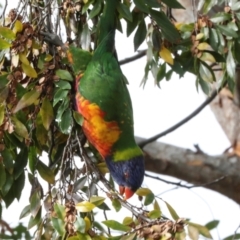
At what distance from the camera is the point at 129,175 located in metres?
1.62

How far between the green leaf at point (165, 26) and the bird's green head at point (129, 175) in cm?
33

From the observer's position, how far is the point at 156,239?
112 cm

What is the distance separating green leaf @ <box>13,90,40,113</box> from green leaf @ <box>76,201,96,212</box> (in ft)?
0.73

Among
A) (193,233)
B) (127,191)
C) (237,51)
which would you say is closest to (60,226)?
(193,233)

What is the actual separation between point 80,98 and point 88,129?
8cm

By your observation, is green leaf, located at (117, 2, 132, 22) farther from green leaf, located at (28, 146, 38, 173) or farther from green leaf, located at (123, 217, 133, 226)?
green leaf, located at (123, 217, 133, 226)

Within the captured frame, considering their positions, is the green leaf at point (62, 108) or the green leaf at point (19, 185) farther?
the green leaf at point (19, 185)

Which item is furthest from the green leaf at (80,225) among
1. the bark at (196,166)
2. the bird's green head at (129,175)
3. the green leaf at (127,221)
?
the bark at (196,166)

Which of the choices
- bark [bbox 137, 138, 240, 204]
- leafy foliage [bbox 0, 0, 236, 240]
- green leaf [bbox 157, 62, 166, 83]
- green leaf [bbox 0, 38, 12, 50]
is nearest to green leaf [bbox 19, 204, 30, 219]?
leafy foliage [bbox 0, 0, 236, 240]

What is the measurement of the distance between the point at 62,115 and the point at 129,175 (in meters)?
0.37

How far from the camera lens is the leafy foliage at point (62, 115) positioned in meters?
1.19

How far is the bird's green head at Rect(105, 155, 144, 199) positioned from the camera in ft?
5.31

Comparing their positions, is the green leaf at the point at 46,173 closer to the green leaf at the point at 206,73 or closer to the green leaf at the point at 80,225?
the green leaf at the point at 80,225

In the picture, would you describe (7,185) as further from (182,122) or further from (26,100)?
(182,122)
